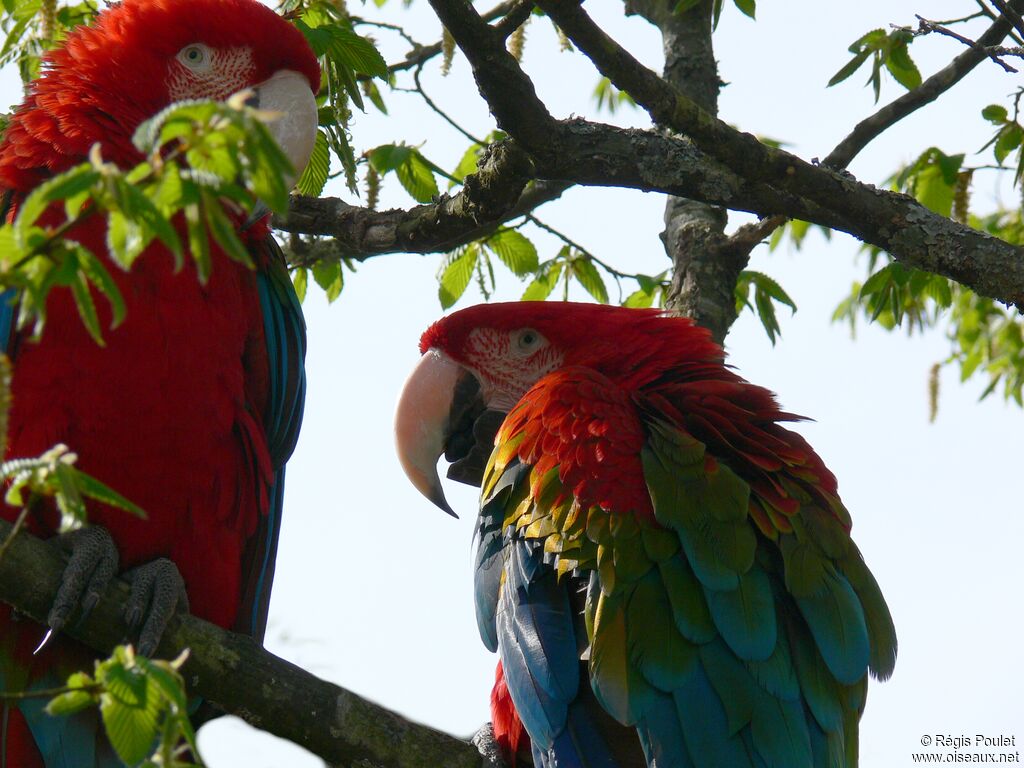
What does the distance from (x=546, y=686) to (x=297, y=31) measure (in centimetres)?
206

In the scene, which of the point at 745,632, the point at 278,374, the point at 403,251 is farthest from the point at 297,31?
the point at 745,632

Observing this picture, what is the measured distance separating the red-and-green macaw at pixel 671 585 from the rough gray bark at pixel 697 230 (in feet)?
2.18

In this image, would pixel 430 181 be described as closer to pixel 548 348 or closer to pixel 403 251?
pixel 403 251

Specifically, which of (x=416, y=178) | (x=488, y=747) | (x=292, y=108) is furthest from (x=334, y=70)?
(x=488, y=747)

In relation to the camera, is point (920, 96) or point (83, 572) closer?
point (83, 572)

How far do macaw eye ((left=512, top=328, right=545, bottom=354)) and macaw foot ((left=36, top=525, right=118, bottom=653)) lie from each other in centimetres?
146

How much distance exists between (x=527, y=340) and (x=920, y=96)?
1.50 m

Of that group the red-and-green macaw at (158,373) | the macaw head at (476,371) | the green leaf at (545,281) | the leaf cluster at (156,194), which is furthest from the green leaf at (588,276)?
the leaf cluster at (156,194)

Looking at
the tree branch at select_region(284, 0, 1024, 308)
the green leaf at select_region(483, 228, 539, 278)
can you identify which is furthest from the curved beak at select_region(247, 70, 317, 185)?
the green leaf at select_region(483, 228, 539, 278)

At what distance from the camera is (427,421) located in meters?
3.98

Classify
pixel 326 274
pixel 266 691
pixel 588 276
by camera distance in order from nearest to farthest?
1. pixel 266 691
2. pixel 326 274
3. pixel 588 276

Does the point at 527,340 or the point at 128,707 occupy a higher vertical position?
the point at 527,340

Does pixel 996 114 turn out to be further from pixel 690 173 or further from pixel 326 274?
pixel 326 274

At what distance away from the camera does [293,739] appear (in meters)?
2.70
